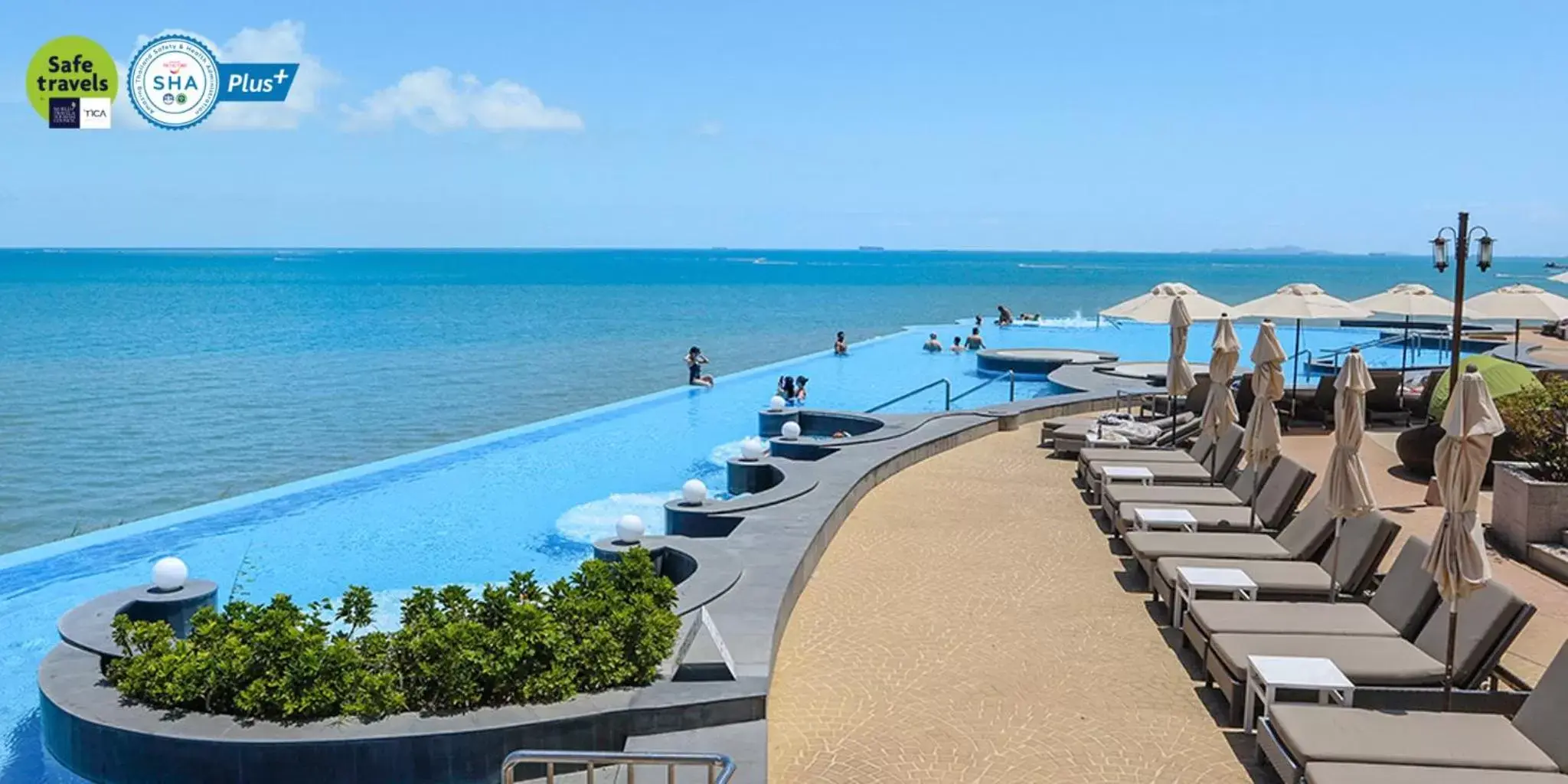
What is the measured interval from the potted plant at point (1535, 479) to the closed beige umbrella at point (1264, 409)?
2.02m

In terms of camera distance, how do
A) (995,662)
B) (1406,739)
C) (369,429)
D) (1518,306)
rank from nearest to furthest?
(1406,739) → (995,662) → (1518,306) → (369,429)

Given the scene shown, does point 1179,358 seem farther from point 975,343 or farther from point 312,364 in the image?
point 312,364

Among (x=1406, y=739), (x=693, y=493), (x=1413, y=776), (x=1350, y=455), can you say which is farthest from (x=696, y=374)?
(x=1413, y=776)

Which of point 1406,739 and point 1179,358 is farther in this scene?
point 1179,358

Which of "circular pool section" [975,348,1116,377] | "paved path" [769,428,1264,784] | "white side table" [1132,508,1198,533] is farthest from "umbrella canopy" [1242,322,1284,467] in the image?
"circular pool section" [975,348,1116,377]

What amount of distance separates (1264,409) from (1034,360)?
59.7ft

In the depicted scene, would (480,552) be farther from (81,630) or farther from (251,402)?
(251,402)

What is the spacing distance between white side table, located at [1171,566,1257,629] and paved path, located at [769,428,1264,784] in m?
0.30

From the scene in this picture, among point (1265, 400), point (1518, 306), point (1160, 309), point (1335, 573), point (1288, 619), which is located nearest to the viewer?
point (1288, 619)

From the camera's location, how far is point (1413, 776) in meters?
4.91

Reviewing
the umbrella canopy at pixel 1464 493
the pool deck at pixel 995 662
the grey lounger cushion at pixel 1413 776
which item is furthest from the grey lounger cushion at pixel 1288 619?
the grey lounger cushion at pixel 1413 776

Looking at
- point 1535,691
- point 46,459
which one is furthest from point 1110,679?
point 46,459

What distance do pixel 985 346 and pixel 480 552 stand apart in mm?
27145

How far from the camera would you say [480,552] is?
12.5 m
